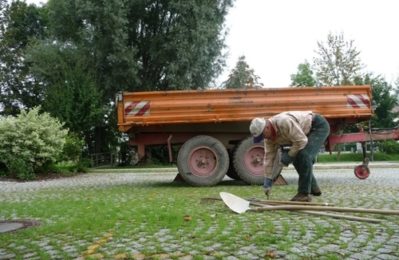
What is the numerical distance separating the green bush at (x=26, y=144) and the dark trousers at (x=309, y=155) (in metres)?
11.8

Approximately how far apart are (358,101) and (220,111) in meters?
3.29

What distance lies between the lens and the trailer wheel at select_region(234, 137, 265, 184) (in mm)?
11453

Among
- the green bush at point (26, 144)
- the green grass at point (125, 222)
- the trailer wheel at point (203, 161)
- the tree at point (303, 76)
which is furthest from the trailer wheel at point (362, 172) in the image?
the tree at point (303, 76)

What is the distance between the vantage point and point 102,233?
17.3 feet

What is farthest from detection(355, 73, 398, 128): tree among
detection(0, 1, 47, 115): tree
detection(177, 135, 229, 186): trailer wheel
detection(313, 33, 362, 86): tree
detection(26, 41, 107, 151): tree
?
detection(177, 135, 229, 186): trailer wheel

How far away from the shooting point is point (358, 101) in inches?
455

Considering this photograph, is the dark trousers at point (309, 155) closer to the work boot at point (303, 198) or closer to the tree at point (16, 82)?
the work boot at point (303, 198)

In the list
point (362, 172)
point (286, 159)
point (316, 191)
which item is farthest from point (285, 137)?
point (362, 172)

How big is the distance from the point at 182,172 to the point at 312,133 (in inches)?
179

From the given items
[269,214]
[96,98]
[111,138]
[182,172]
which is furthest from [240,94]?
[111,138]

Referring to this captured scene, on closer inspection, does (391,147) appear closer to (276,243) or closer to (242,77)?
(242,77)

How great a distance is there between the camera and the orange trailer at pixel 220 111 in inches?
448

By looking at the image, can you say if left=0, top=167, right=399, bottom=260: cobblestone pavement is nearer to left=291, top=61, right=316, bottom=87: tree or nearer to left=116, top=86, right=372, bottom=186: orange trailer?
left=116, top=86, right=372, bottom=186: orange trailer

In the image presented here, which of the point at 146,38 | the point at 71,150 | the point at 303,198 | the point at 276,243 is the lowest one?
the point at 276,243
